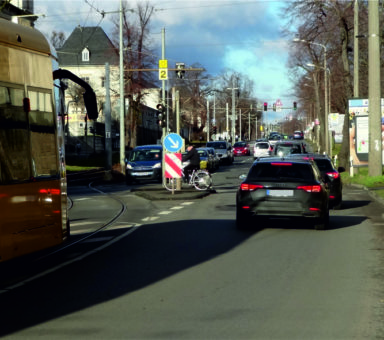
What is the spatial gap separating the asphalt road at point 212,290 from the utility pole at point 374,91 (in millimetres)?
14534

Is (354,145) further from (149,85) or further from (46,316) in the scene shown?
(149,85)

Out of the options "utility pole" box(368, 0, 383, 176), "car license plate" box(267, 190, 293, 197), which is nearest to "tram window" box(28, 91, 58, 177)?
"car license plate" box(267, 190, 293, 197)

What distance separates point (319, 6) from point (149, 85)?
97.2 ft

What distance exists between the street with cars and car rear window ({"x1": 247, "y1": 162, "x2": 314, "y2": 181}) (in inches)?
1.0

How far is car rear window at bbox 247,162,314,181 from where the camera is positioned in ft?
49.4

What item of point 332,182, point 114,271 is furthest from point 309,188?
point 114,271

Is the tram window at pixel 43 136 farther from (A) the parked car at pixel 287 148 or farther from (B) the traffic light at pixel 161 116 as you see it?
(A) the parked car at pixel 287 148

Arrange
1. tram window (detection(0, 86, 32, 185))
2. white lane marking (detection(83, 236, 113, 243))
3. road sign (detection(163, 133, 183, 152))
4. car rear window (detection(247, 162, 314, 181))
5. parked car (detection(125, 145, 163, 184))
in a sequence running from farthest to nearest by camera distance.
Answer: parked car (detection(125, 145, 163, 184)) → road sign (detection(163, 133, 183, 152)) → car rear window (detection(247, 162, 314, 181)) → white lane marking (detection(83, 236, 113, 243)) → tram window (detection(0, 86, 32, 185))

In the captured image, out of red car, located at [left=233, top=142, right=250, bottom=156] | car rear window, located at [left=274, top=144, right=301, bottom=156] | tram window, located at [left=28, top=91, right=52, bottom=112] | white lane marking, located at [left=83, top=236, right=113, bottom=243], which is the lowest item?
red car, located at [left=233, top=142, right=250, bottom=156]

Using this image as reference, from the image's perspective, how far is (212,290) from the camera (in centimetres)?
836

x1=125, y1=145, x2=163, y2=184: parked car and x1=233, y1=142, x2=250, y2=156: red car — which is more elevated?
x1=125, y1=145, x2=163, y2=184: parked car

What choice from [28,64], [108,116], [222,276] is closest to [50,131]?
[28,64]

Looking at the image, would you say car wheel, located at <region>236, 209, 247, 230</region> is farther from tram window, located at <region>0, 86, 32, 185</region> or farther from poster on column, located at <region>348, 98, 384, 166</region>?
poster on column, located at <region>348, 98, 384, 166</region>

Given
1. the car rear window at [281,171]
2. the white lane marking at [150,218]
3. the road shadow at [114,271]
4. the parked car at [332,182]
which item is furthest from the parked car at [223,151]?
the road shadow at [114,271]
